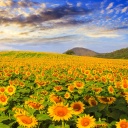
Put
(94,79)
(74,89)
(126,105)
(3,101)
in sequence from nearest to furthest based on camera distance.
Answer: (126,105) < (3,101) < (74,89) < (94,79)

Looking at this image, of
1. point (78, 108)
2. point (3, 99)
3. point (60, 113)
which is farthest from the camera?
point (3, 99)

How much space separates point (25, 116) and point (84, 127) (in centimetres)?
68

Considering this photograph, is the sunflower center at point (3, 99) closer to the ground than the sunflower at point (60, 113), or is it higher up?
closer to the ground

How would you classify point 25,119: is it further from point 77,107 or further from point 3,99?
point 3,99

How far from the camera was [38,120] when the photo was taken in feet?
12.3

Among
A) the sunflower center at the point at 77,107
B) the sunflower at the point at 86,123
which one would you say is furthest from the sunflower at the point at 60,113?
the sunflower center at the point at 77,107

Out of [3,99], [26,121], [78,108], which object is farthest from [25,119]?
[3,99]

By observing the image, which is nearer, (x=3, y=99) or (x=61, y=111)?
(x=61, y=111)

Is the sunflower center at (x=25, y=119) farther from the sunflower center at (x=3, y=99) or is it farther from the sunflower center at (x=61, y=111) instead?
the sunflower center at (x=3, y=99)

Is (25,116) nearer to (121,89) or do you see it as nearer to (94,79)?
(121,89)

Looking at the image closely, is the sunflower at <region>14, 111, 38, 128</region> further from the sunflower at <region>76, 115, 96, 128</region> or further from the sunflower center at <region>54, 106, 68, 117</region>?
the sunflower at <region>76, 115, 96, 128</region>

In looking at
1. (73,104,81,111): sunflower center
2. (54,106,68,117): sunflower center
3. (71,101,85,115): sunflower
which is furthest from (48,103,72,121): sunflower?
(73,104,81,111): sunflower center

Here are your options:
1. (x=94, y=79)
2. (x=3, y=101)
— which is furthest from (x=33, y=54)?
(x=3, y=101)

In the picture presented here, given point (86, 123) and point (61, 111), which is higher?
point (61, 111)
